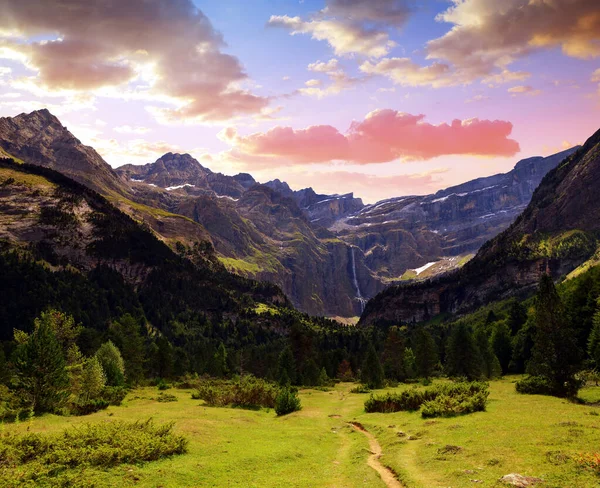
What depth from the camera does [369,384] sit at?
9538 centimetres

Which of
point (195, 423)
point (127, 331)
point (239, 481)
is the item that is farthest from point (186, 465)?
point (127, 331)

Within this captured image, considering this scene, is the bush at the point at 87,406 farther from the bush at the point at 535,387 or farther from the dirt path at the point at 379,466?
the bush at the point at 535,387

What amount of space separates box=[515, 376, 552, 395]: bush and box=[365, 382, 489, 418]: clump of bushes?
8.13m

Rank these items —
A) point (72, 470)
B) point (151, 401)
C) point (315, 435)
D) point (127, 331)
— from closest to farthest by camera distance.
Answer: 1. point (72, 470)
2. point (315, 435)
3. point (151, 401)
4. point (127, 331)

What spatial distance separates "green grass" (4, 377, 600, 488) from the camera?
25.3 m

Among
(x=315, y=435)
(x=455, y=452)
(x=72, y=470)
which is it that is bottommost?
(x=315, y=435)

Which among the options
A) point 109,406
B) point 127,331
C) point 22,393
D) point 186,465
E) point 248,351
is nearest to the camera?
point 186,465

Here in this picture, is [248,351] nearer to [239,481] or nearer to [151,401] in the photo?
[151,401]

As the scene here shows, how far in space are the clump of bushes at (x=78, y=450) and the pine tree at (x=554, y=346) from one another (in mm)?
45303

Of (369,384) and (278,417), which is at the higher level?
(278,417)

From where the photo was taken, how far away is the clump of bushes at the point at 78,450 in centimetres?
2562

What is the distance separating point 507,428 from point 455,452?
769cm

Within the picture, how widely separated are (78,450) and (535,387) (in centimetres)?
5696

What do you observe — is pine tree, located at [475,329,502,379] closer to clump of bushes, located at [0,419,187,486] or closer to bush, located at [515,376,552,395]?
bush, located at [515,376,552,395]
